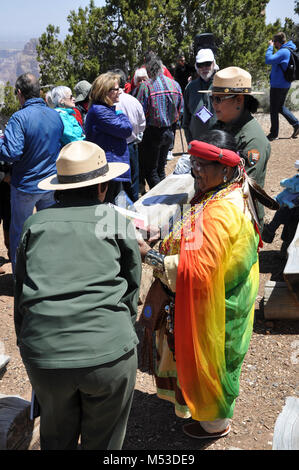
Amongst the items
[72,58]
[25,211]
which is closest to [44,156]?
[25,211]

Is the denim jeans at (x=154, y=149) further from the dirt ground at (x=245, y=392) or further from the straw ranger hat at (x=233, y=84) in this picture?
the straw ranger hat at (x=233, y=84)

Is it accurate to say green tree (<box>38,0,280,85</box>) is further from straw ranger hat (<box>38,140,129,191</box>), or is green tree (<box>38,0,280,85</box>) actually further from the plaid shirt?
straw ranger hat (<box>38,140,129,191</box>)

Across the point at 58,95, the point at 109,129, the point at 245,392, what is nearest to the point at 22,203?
the point at 109,129

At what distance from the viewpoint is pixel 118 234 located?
7.47 feet

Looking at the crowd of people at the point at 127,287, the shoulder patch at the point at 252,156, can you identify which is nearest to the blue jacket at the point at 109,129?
the crowd of people at the point at 127,287

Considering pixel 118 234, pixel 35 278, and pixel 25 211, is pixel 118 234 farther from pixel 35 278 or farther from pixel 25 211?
pixel 25 211

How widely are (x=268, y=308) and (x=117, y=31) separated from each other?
9.42 metres

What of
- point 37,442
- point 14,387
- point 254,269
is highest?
point 254,269

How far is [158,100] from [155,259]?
4.10 m

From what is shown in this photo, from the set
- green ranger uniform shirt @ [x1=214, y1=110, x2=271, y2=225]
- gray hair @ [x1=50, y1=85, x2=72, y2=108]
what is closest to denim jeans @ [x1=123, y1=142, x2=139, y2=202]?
gray hair @ [x1=50, y1=85, x2=72, y2=108]

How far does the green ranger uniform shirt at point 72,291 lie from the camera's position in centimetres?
205

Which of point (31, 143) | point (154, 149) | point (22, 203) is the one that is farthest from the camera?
point (154, 149)

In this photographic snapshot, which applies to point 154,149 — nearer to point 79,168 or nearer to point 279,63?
point 279,63

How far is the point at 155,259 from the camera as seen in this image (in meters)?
2.79
